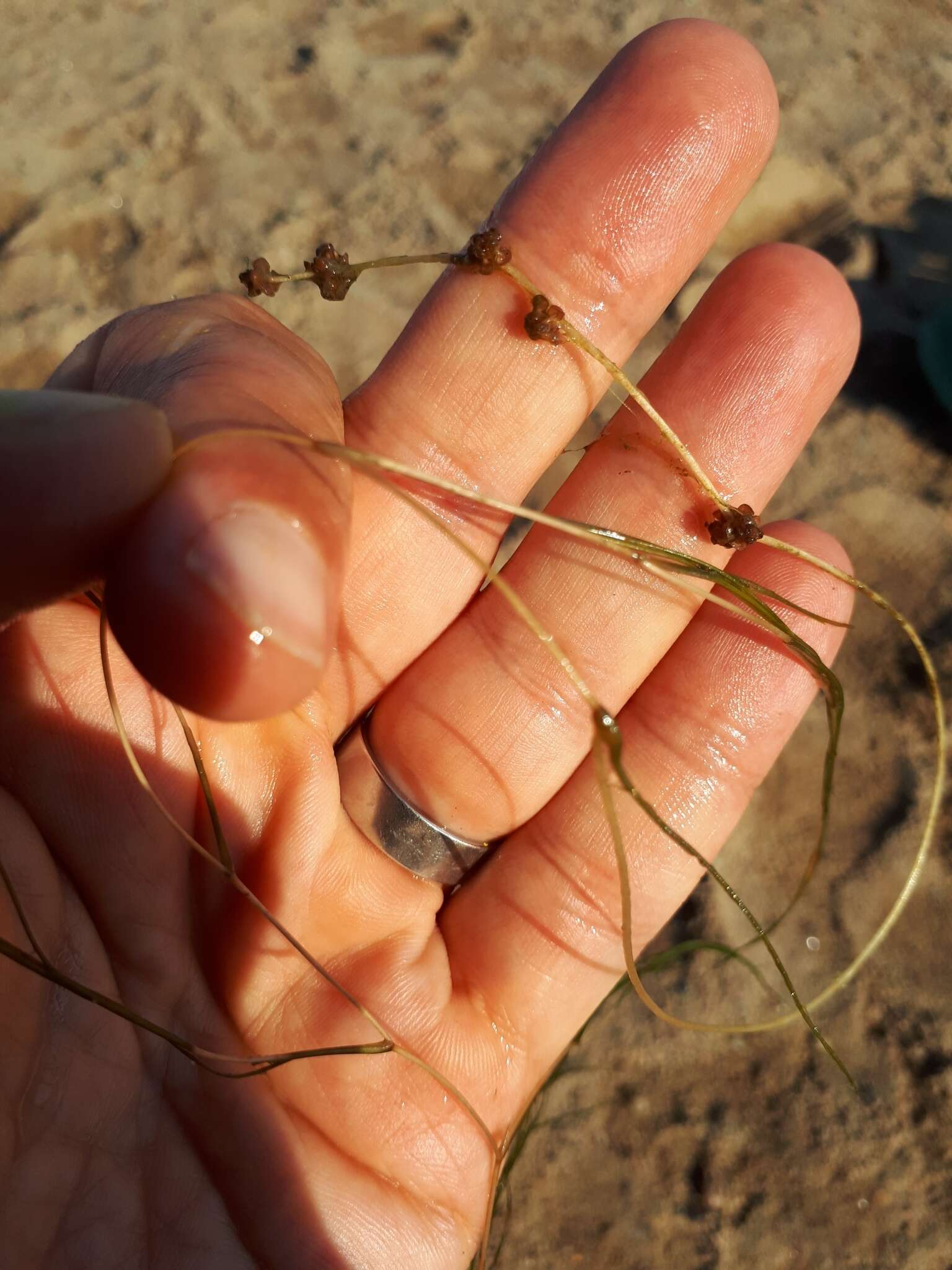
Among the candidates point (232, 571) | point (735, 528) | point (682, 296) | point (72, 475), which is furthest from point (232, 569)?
point (682, 296)

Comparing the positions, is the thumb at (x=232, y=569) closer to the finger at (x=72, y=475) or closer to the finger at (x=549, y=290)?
the finger at (x=72, y=475)

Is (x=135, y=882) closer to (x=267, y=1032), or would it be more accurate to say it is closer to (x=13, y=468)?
(x=267, y=1032)

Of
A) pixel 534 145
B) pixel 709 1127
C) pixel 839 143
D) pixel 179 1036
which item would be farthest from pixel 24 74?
pixel 709 1127

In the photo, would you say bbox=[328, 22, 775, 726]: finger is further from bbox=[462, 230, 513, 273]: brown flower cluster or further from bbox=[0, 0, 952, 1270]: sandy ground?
bbox=[0, 0, 952, 1270]: sandy ground

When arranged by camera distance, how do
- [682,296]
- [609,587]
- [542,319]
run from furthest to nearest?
[682,296] < [609,587] < [542,319]

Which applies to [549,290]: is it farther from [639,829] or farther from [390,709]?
[639,829]

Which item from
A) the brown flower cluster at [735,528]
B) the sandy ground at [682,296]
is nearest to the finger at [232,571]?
the brown flower cluster at [735,528]
